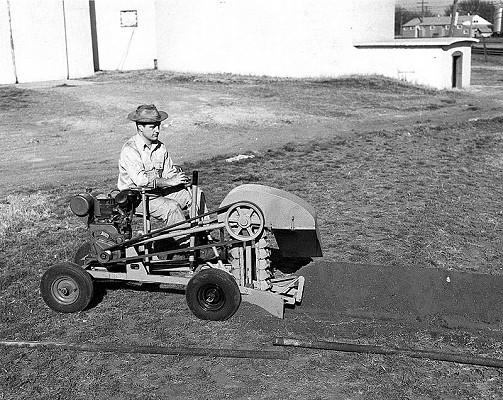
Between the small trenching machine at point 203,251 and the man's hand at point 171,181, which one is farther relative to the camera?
the man's hand at point 171,181

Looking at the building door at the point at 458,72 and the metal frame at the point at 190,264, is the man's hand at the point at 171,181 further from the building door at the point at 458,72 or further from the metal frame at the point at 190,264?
the building door at the point at 458,72

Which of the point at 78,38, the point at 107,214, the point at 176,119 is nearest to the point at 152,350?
the point at 107,214

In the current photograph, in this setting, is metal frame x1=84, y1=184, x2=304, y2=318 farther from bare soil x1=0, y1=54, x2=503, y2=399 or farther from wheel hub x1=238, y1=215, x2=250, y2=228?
bare soil x1=0, y1=54, x2=503, y2=399

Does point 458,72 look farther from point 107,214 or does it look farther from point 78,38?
point 107,214

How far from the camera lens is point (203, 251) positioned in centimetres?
662

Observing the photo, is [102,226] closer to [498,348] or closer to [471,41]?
[498,348]

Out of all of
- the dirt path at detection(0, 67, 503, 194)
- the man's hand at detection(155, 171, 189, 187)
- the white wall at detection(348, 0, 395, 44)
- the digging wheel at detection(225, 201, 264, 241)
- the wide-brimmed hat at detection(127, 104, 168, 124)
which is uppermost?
the white wall at detection(348, 0, 395, 44)

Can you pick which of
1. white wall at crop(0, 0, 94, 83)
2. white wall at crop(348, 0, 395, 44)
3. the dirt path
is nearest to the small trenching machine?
the dirt path

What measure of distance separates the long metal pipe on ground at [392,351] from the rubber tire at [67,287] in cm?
177

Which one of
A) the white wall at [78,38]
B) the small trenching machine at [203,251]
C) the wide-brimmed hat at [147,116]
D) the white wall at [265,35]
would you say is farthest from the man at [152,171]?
the white wall at [265,35]

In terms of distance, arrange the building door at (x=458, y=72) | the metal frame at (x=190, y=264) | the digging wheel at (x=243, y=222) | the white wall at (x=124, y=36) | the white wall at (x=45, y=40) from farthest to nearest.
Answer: the white wall at (x=124, y=36) < the building door at (x=458, y=72) < the white wall at (x=45, y=40) < the metal frame at (x=190, y=264) < the digging wheel at (x=243, y=222)

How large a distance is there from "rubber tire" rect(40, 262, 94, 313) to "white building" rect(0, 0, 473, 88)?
81.7 ft

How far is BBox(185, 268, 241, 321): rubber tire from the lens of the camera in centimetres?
599

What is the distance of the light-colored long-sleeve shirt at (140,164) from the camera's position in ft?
21.3
